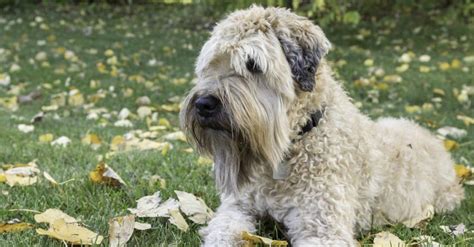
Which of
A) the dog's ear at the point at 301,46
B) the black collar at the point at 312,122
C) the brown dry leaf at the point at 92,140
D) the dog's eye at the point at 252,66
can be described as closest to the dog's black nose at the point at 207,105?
the dog's eye at the point at 252,66

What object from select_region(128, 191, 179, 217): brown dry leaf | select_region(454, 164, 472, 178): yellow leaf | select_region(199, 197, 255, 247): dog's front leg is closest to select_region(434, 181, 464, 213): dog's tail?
select_region(454, 164, 472, 178): yellow leaf

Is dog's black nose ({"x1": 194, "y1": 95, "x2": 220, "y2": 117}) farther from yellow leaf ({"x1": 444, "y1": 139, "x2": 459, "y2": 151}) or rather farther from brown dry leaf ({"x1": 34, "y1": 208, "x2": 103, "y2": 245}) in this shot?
yellow leaf ({"x1": 444, "y1": 139, "x2": 459, "y2": 151})

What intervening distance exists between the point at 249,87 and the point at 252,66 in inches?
4.3

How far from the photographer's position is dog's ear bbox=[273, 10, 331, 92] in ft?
10.4

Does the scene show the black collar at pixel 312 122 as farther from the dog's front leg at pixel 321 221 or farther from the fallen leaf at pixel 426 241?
the fallen leaf at pixel 426 241

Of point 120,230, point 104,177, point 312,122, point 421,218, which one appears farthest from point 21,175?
point 421,218

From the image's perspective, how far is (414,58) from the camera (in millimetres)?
11508

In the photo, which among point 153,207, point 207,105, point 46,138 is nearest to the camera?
point 207,105

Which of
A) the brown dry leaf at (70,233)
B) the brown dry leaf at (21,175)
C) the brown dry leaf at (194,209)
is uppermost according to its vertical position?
the brown dry leaf at (70,233)

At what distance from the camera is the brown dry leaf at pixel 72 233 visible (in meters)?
2.99

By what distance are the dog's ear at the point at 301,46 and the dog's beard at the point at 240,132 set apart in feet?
0.58

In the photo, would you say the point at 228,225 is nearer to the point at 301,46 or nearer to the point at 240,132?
the point at 240,132

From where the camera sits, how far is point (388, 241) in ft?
10.3

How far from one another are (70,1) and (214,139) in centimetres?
1924
